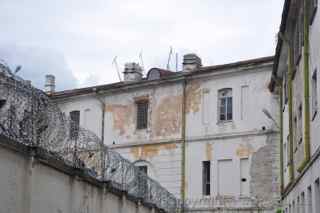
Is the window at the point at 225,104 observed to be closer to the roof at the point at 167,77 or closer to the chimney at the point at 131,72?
the roof at the point at 167,77

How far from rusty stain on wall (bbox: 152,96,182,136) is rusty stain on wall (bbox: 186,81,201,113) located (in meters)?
0.55

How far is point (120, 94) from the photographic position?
3872 cm

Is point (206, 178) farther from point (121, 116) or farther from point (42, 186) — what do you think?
point (42, 186)

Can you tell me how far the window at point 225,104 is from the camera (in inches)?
1367

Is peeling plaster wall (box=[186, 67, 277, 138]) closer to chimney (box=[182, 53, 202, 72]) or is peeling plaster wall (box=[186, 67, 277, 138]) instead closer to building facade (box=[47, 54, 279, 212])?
building facade (box=[47, 54, 279, 212])

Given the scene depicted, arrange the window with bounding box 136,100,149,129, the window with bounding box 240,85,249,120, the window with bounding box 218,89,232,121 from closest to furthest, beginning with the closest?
the window with bounding box 240,85,249,120
the window with bounding box 218,89,232,121
the window with bounding box 136,100,149,129

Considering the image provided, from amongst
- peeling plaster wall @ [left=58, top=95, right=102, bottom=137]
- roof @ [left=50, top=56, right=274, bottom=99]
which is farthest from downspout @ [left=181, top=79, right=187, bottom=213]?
peeling plaster wall @ [left=58, top=95, right=102, bottom=137]

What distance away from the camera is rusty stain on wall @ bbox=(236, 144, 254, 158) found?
110ft

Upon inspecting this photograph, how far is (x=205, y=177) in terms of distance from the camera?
3475 cm

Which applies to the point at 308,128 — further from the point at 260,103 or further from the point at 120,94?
the point at 120,94

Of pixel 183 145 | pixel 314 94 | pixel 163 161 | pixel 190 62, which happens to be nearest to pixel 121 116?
pixel 163 161

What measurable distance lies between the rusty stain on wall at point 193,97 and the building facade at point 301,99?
7.06 meters

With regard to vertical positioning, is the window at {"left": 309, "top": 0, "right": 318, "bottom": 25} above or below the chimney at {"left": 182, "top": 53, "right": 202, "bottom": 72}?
below

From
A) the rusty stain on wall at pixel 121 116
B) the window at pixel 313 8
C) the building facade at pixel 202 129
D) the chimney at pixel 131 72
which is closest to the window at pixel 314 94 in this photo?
the window at pixel 313 8
